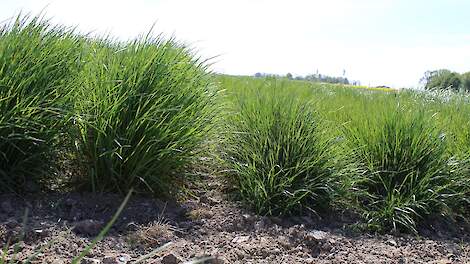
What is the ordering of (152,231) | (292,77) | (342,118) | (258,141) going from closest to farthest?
(152,231)
(258,141)
(342,118)
(292,77)

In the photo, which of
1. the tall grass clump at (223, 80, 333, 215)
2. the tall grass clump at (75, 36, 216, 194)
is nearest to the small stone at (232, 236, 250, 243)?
the tall grass clump at (223, 80, 333, 215)

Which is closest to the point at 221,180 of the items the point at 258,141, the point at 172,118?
the point at 258,141

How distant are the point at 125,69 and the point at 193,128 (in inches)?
18.2

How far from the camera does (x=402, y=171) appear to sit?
2.85m

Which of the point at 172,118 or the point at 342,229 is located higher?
the point at 172,118

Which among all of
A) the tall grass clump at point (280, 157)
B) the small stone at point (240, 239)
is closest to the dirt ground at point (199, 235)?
the small stone at point (240, 239)

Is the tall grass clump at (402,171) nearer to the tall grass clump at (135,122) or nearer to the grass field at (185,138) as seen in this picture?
the grass field at (185,138)

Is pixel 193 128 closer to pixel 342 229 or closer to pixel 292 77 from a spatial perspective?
pixel 342 229

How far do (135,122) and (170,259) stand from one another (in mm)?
773

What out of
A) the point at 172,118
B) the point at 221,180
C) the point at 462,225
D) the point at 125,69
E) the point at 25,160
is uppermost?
the point at 125,69

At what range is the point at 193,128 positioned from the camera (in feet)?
8.59

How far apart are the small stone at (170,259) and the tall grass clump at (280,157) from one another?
700 mm

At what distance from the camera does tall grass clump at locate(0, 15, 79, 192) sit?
2.29 metres

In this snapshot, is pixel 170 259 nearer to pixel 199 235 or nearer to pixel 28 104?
pixel 199 235
